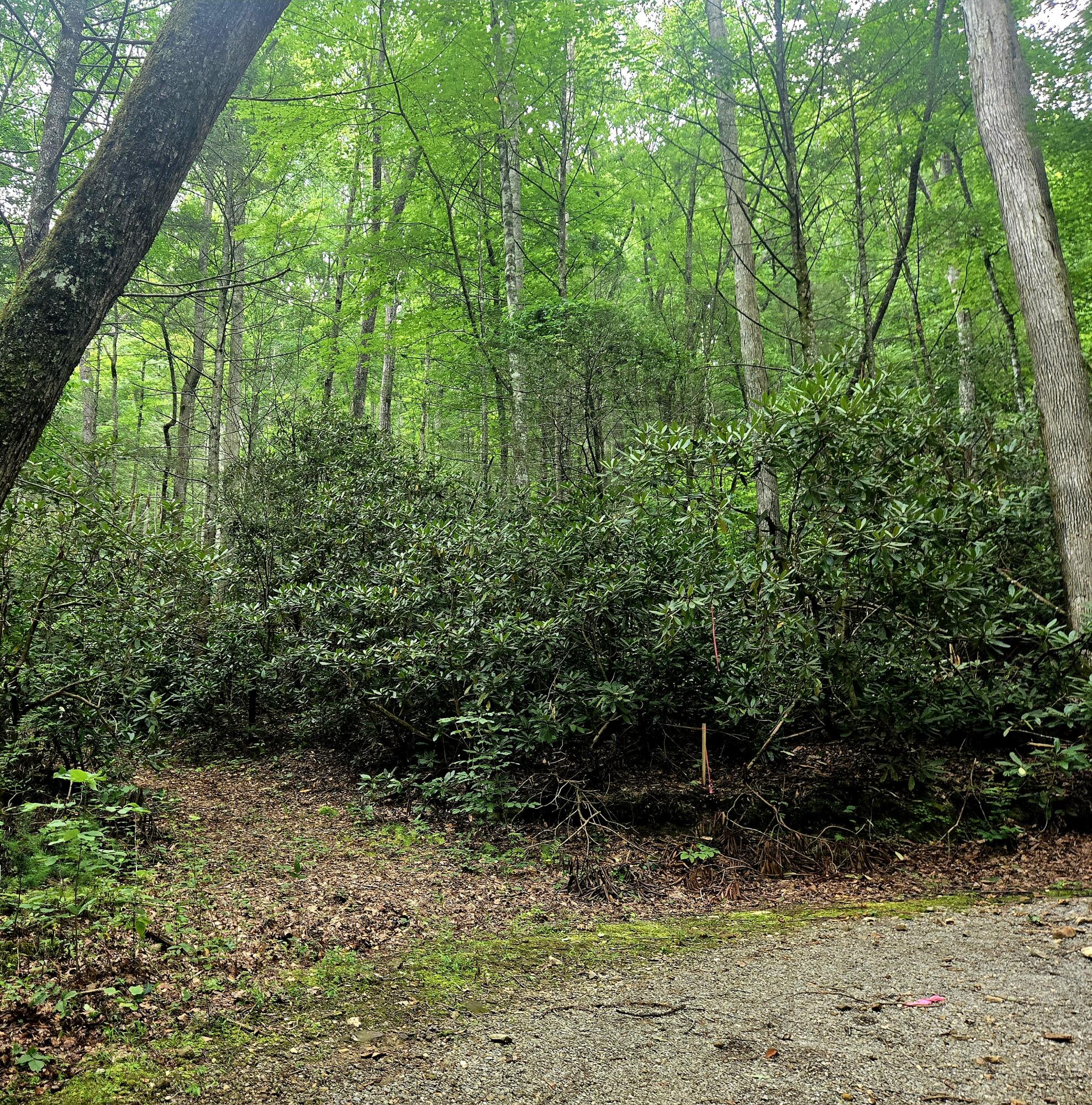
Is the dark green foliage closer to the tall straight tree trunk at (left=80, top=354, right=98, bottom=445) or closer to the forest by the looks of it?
the forest

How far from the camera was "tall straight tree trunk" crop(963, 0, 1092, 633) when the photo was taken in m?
5.62

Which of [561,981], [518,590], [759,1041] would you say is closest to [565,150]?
[518,590]

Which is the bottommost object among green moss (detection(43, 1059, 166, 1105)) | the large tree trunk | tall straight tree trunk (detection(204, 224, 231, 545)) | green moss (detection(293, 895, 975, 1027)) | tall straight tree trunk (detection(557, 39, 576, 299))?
green moss (detection(293, 895, 975, 1027))

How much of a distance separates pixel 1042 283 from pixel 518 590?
531 centimetres

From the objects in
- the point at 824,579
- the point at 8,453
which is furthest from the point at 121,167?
the point at 824,579

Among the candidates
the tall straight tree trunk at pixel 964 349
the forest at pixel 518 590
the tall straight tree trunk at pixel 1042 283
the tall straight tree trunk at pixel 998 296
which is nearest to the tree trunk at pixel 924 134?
the forest at pixel 518 590

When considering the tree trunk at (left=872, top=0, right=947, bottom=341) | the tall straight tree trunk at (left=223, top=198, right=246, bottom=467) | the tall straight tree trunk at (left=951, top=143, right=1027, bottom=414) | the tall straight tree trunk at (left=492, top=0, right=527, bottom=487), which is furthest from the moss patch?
the tall straight tree trunk at (left=951, top=143, right=1027, bottom=414)

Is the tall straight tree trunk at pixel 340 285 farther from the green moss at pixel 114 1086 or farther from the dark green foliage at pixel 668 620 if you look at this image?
the green moss at pixel 114 1086

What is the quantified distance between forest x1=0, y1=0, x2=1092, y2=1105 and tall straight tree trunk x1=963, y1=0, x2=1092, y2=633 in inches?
1.5

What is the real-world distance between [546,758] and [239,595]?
16.6ft

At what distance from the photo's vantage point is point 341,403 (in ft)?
34.2

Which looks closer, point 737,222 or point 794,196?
point 794,196

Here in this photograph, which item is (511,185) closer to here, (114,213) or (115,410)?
(114,213)

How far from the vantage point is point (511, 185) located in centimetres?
1114
